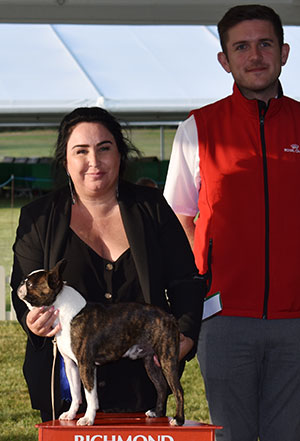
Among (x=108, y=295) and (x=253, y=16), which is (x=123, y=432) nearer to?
(x=108, y=295)

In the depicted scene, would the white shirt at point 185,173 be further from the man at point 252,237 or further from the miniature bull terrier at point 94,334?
the miniature bull terrier at point 94,334

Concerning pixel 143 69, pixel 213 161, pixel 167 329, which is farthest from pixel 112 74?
pixel 167 329

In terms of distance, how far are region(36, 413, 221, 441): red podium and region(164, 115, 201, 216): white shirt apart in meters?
0.88

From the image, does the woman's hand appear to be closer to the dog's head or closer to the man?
the dog's head

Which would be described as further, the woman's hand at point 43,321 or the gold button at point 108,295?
the gold button at point 108,295

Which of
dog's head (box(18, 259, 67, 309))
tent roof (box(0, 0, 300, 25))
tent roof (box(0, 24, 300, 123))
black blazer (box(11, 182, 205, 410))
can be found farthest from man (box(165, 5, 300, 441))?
tent roof (box(0, 24, 300, 123))

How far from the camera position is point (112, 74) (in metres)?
9.81

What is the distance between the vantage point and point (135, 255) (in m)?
1.83

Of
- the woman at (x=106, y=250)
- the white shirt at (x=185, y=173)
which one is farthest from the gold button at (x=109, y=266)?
the white shirt at (x=185, y=173)

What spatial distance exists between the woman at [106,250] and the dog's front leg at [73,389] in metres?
0.12

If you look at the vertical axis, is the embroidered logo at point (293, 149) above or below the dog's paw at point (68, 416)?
above

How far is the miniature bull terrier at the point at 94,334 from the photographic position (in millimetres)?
1657

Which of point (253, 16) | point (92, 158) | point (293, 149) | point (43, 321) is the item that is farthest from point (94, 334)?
point (253, 16)

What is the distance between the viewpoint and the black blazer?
184 centimetres
